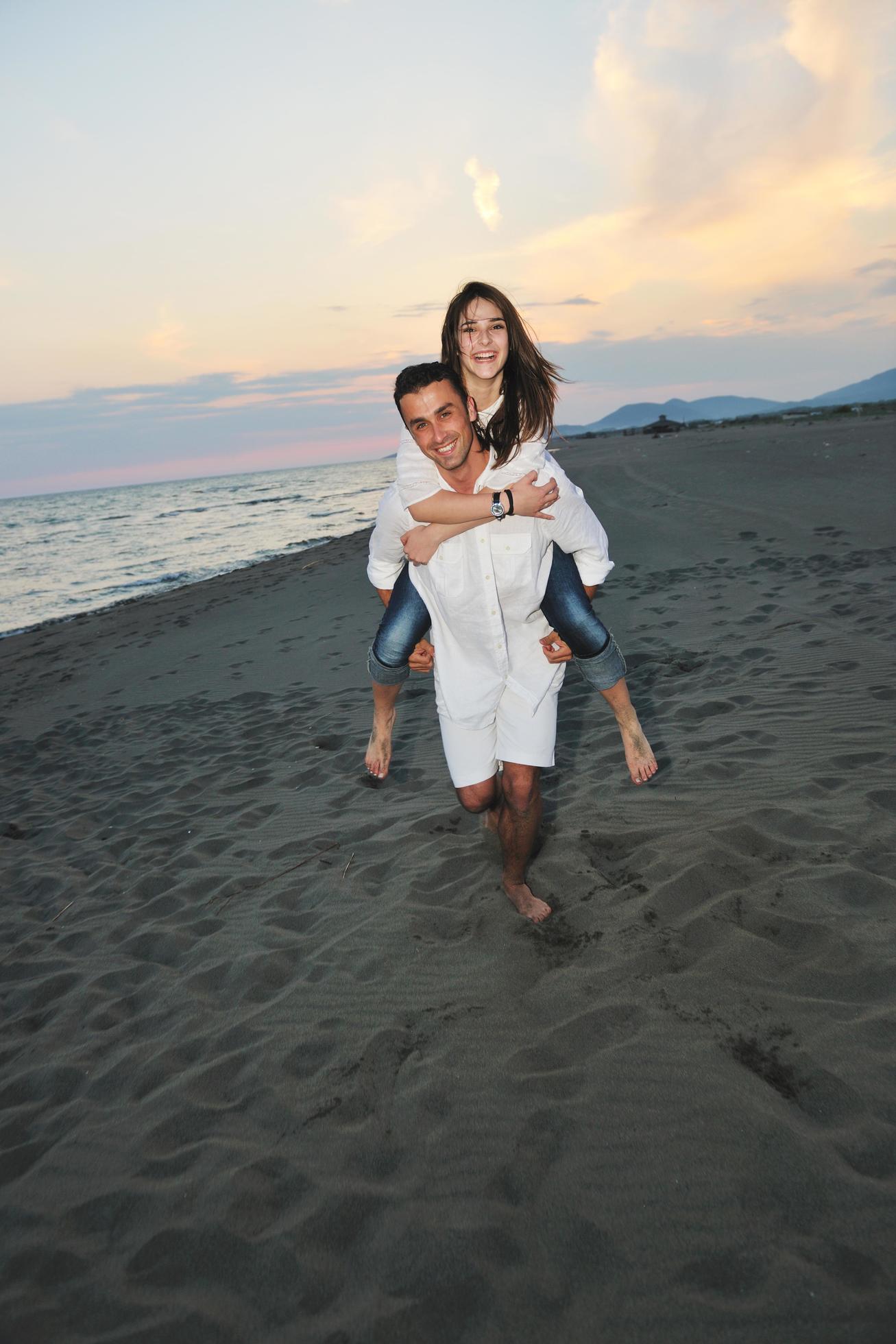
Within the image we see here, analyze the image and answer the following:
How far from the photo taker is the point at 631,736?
3.53 meters

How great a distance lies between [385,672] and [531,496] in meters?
1.17

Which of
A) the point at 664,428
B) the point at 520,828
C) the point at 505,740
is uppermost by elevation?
the point at 664,428

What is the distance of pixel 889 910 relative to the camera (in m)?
3.12

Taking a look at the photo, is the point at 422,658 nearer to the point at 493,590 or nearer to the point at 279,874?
the point at 493,590

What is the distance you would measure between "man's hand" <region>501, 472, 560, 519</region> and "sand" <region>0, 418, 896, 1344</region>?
6.24ft

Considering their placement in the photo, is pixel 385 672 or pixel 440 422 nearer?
pixel 440 422

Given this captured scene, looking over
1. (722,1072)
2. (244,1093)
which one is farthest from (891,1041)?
(244,1093)

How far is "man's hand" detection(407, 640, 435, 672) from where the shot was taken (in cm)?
364

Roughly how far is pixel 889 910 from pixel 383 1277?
2396 mm

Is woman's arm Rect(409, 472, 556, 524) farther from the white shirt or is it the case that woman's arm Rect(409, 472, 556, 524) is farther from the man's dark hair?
the man's dark hair

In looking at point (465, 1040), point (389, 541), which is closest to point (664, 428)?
point (389, 541)

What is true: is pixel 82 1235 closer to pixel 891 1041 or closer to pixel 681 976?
pixel 681 976

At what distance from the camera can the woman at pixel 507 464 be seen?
3.12 metres

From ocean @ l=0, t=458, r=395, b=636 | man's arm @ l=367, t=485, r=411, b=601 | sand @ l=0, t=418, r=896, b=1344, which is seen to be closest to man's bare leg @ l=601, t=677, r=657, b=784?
sand @ l=0, t=418, r=896, b=1344
